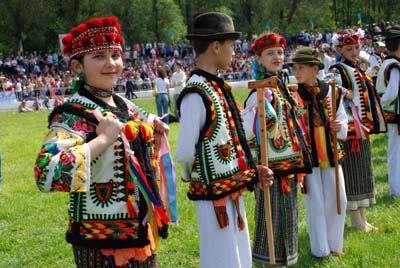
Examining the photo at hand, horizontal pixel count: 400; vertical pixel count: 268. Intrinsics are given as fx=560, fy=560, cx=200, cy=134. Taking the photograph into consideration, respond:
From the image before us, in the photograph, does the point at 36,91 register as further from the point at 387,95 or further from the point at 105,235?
the point at 105,235

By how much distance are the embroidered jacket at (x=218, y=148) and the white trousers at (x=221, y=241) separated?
4.8 inches

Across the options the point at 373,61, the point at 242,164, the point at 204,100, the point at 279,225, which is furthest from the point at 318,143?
the point at 373,61

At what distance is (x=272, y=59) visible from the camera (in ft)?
15.7

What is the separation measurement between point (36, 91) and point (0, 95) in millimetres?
2797

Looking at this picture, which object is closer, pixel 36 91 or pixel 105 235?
pixel 105 235

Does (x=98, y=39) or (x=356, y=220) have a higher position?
(x=98, y=39)

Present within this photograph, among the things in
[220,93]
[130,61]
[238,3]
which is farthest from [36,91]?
[238,3]

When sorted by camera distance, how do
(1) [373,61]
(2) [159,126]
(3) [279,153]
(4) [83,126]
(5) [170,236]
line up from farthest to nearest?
(1) [373,61] → (5) [170,236] → (3) [279,153] → (2) [159,126] → (4) [83,126]

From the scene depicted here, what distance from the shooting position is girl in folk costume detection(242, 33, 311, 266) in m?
4.73

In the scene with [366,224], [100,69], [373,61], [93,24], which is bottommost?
[366,224]

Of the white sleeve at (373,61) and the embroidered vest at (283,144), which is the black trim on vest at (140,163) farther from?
the white sleeve at (373,61)

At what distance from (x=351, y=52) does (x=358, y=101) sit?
0.55 meters

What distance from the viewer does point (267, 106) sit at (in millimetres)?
4582

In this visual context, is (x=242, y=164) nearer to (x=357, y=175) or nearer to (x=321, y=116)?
(x=321, y=116)
